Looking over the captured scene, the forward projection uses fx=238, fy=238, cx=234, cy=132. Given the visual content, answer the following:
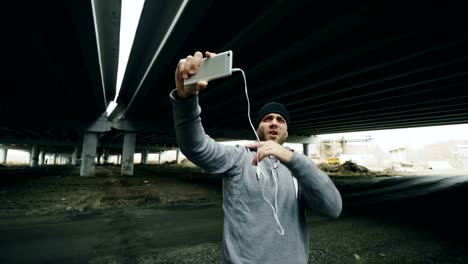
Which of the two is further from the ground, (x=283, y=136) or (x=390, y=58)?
(x=390, y=58)

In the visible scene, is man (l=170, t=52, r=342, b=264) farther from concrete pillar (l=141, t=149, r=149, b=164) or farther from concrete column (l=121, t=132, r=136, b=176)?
concrete pillar (l=141, t=149, r=149, b=164)

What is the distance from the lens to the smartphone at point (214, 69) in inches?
48.5

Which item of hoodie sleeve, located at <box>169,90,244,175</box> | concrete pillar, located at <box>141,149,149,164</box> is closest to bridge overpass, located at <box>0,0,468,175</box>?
hoodie sleeve, located at <box>169,90,244,175</box>

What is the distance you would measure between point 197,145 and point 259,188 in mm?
525

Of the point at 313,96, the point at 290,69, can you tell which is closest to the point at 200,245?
the point at 290,69

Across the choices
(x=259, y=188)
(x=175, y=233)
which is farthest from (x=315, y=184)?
(x=175, y=233)

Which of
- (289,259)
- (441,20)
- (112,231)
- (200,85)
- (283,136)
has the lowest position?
(112,231)

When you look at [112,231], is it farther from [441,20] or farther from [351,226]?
[441,20]

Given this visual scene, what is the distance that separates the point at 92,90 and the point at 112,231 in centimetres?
871

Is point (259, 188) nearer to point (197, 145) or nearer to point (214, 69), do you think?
point (197, 145)

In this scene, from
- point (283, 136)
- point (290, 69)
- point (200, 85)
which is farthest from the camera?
point (290, 69)

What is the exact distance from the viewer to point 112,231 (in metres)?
5.45

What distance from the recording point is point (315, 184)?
1.46 m

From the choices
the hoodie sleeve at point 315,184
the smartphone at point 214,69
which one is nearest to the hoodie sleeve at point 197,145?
the smartphone at point 214,69
